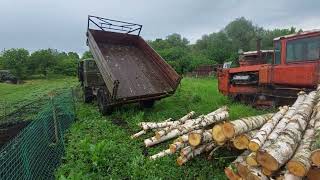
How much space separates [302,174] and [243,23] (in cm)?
6889

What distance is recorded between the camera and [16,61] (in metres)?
59.6

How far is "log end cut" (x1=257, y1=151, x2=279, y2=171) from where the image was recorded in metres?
5.08

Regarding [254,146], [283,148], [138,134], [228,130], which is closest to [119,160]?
[138,134]

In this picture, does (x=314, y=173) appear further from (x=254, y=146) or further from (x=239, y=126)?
(x=239, y=126)

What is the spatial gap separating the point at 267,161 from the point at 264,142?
2.25 ft

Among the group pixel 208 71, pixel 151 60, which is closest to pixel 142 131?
pixel 151 60

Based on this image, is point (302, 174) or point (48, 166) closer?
point (302, 174)

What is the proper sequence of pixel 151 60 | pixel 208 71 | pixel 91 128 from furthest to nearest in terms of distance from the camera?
pixel 208 71, pixel 151 60, pixel 91 128

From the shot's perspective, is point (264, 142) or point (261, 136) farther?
point (261, 136)

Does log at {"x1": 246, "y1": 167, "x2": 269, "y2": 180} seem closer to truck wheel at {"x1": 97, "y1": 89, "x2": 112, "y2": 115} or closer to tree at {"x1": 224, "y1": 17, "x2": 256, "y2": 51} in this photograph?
truck wheel at {"x1": 97, "y1": 89, "x2": 112, "y2": 115}

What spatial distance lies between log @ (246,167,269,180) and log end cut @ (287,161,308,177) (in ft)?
1.53

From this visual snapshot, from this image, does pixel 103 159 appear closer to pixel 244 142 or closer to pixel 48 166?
pixel 48 166

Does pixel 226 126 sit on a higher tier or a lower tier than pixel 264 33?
lower

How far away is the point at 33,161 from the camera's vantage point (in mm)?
6734
